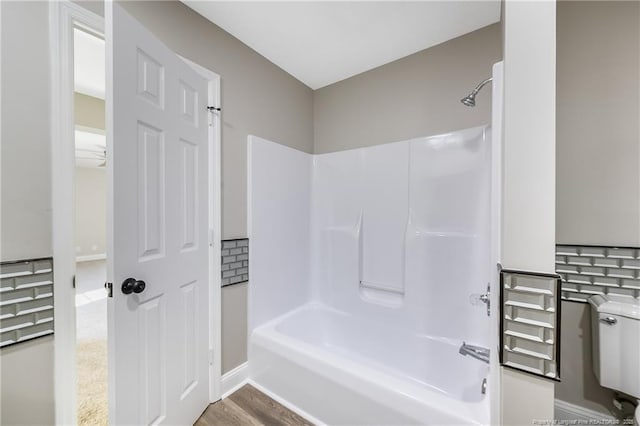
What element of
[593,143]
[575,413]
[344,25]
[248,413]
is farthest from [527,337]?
[344,25]

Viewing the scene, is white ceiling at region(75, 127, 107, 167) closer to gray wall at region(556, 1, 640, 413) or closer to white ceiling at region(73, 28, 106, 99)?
white ceiling at region(73, 28, 106, 99)

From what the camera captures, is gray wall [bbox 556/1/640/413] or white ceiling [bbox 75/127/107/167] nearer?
gray wall [bbox 556/1/640/413]

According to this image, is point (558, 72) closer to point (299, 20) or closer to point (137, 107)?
point (299, 20)

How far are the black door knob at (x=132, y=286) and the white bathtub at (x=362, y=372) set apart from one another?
953mm

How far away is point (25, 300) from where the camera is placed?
1055 millimetres

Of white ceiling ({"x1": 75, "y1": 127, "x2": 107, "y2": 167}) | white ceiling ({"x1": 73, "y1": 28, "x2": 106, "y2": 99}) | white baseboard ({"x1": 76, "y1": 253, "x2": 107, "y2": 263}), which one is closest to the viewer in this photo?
white ceiling ({"x1": 73, "y1": 28, "x2": 106, "y2": 99})

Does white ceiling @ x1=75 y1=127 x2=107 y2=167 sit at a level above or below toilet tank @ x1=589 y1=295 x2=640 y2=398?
above

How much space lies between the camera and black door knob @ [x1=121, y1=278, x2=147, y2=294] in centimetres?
106

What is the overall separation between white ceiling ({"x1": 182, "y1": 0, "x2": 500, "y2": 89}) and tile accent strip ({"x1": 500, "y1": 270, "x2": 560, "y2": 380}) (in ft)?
5.22

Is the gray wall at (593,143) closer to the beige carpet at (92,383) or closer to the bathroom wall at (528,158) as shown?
the bathroom wall at (528,158)

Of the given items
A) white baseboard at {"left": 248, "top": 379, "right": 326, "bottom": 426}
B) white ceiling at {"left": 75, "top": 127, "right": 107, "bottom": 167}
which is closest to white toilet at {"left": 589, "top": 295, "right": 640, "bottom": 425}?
white baseboard at {"left": 248, "top": 379, "right": 326, "bottom": 426}

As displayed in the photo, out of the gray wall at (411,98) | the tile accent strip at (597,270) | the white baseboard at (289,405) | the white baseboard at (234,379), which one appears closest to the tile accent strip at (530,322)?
the tile accent strip at (597,270)

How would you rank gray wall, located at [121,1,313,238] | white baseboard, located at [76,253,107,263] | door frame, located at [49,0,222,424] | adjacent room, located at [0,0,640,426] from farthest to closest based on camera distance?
white baseboard, located at [76,253,107,263], gray wall, located at [121,1,313,238], door frame, located at [49,0,222,424], adjacent room, located at [0,0,640,426]

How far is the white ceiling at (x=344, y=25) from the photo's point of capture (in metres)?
1.52
